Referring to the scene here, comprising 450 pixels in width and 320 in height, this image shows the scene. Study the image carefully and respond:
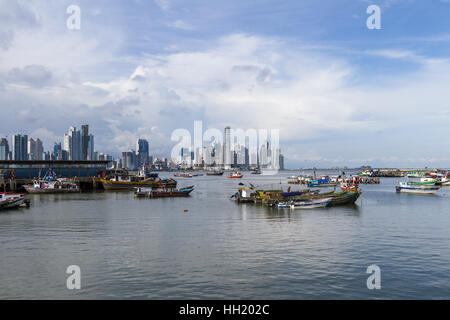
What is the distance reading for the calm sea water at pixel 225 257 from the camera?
18.7 metres

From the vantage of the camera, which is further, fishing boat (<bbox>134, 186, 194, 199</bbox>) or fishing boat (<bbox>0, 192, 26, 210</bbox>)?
fishing boat (<bbox>134, 186, 194, 199</bbox>)

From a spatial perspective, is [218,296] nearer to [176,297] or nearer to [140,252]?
[176,297]

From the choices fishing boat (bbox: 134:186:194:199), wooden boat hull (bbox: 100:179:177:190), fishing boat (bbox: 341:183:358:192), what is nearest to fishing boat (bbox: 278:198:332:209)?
fishing boat (bbox: 341:183:358:192)

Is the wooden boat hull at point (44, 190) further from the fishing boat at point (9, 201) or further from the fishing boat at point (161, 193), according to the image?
the fishing boat at point (9, 201)

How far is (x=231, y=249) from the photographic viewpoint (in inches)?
1075

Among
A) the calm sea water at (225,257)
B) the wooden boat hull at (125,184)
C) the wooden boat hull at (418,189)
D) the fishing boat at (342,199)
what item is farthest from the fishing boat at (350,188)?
the wooden boat hull at (125,184)

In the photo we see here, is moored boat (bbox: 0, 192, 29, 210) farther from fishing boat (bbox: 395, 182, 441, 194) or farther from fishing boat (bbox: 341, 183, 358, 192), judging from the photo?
fishing boat (bbox: 395, 182, 441, 194)

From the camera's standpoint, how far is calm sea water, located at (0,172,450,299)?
61.3ft

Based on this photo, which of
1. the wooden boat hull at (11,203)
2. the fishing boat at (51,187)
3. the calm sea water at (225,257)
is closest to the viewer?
the calm sea water at (225,257)

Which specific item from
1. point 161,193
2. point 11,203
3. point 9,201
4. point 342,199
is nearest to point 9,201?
point 9,201

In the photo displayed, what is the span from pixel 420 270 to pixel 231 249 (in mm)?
12542

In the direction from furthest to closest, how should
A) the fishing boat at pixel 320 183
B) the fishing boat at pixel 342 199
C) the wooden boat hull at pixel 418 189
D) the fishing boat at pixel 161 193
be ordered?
the fishing boat at pixel 320 183 → the wooden boat hull at pixel 418 189 → the fishing boat at pixel 161 193 → the fishing boat at pixel 342 199

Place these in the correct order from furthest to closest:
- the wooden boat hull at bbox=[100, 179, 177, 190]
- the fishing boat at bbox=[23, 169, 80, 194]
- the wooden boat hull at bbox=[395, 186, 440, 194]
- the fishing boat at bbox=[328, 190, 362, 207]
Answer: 1. the wooden boat hull at bbox=[100, 179, 177, 190]
2. the fishing boat at bbox=[23, 169, 80, 194]
3. the wooden boat hull at bbox=[395, 186, 440, 194]
4. the fishing boat at bbox=[328, 190, 362, 207]
